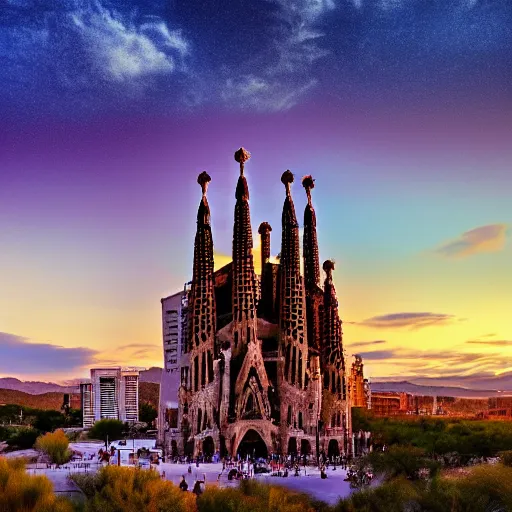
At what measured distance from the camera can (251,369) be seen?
53.2 meters

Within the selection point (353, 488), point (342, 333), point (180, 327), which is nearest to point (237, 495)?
point (353, 488)

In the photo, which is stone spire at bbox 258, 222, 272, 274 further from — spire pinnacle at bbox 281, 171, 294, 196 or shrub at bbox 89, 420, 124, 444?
shrub at bbox 89, 420, 124, 444

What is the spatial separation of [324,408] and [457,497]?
1208 inches

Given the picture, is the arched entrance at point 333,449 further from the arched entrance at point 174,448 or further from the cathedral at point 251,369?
the arched entrance at point 174,448

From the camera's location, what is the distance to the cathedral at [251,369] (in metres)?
52.8

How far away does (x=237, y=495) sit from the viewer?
27703 millimetres

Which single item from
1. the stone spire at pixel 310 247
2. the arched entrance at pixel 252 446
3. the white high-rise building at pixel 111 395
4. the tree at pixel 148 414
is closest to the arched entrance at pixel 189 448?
the arched entrance at pixel 252 446

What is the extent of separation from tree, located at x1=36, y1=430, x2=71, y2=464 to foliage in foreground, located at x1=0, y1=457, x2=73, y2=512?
1735cm

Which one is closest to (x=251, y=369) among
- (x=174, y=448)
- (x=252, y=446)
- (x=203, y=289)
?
(x=252, y=446)

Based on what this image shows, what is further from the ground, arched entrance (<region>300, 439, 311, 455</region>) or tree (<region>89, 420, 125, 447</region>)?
tree (<region>89, 420, 125, 447</region>)

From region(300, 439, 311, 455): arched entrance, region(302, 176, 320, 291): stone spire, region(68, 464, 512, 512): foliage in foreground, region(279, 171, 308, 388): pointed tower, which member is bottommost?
region(68, 464, 512, 512): foliage in foreground

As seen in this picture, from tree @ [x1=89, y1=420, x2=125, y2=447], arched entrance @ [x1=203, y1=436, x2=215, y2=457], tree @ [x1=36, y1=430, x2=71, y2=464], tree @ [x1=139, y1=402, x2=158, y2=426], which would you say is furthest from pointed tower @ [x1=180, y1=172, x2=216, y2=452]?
tree @ [x1=139, y1=402, x2=158, y2=426]

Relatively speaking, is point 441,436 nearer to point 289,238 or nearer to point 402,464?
point 289,238

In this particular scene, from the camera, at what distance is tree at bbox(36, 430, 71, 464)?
157 ft
